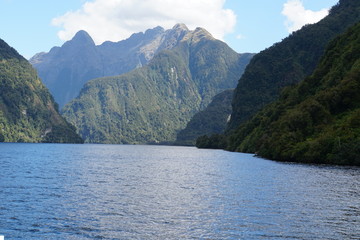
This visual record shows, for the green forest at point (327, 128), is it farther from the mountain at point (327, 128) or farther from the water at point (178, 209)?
the water at point (178, 209)

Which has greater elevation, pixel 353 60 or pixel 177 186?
pixel 353 60

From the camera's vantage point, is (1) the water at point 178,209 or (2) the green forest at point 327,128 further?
(2) the green forest at point 327,128

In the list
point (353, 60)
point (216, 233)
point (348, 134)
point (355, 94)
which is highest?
point (353, 60)

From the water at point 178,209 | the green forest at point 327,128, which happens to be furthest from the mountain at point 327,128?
the water at point 178,209

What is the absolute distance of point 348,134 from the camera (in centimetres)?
13100

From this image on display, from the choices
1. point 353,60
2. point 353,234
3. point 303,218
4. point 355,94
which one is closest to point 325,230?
point 353,234

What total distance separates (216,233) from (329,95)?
142m

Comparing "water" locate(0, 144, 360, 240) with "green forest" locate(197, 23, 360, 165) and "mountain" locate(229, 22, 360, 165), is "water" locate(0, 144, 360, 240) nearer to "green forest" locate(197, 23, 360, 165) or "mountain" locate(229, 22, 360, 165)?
"green forest" locate(197, 23, 360, 165)

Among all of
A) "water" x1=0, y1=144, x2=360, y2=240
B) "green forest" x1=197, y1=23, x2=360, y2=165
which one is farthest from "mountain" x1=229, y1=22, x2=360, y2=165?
"water" x1=0, y1=144, x2=360, y2=240

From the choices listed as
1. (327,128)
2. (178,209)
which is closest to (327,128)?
(327,128)

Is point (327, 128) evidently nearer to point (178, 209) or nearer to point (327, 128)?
point (327, 128)

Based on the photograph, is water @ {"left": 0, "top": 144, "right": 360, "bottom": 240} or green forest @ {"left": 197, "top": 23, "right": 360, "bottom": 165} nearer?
water @ {"left": 0, "top": 144, "right": 360, "bottom": 240}

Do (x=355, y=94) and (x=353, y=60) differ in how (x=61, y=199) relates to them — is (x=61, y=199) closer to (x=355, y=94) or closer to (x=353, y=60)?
(x=355, y=94)

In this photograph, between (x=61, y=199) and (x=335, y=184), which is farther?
(x=335, y=184)
